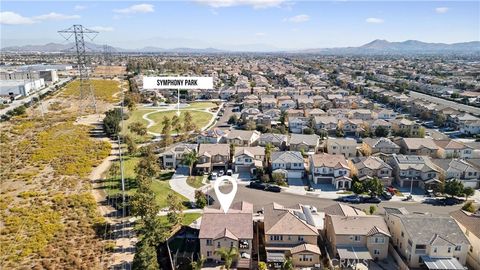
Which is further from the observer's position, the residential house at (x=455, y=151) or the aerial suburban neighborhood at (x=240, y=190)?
the residential house at (x=455, y=151)

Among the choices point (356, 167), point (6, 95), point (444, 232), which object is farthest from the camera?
point (6, 95)

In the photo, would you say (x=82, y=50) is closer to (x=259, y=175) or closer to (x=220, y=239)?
(x=259, y=175)

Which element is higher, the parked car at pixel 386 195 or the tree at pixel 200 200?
the tree at pixel 200 200

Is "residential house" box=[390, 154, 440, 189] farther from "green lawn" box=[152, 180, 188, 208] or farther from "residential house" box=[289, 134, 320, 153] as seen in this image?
"green lawn" box=[152, 180, 188, 208]

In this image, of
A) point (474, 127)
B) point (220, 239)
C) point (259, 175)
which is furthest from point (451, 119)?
point (220, 239)

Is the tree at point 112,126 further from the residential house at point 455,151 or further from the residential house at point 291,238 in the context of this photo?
the residential house at point 455,151

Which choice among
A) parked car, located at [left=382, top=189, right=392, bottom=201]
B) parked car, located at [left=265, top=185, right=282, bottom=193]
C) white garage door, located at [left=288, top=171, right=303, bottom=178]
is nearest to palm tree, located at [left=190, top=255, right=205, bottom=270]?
parked car, located at [left=265, top=185, right=282, bottom=193]

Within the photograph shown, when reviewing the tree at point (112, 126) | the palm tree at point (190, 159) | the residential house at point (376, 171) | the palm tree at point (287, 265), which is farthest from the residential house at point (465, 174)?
the tree at point (112, 126)
